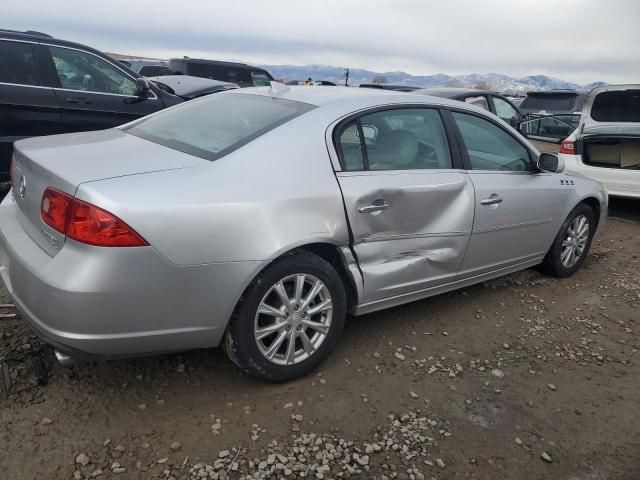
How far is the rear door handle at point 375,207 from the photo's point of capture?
284cm

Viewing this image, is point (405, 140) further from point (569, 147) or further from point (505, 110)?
point (505, 110)

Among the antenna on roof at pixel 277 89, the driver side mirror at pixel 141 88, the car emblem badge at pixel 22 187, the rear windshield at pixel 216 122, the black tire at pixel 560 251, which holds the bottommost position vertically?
the black tire at pixel 560 251

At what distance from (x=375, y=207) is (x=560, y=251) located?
7.45ft

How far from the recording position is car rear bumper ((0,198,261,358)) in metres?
2.12

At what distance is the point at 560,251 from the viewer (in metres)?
4.41

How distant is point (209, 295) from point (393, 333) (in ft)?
4.82

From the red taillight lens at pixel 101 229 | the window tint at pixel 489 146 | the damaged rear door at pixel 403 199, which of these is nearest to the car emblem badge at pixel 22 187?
the red taillight lens at pixel 101 229

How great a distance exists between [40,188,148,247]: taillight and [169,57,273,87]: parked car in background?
1032cm

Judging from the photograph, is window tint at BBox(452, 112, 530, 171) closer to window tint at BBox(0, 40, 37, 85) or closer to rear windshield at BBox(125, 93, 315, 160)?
rear windshield at BBox(125, 93, 315, 160)

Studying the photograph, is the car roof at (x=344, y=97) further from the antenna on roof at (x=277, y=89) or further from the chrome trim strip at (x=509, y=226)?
the chrome trim strip at (x=509, y=226)

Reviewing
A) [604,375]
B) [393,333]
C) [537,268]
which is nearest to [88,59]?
[393,333]

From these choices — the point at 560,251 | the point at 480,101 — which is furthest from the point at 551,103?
the point at 560,251

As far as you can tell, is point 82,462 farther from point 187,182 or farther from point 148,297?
point 187,182

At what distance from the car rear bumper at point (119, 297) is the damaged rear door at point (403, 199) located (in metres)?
0.76
